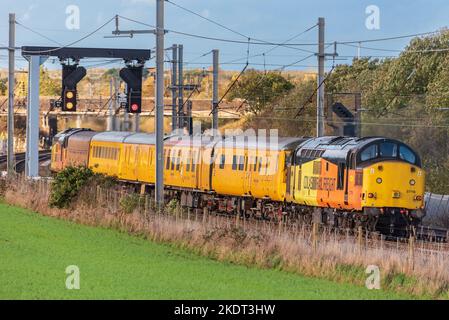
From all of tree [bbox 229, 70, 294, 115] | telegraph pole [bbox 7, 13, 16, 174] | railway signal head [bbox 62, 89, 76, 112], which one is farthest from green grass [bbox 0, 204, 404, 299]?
tree [bbox 229, 70, 294, 115]

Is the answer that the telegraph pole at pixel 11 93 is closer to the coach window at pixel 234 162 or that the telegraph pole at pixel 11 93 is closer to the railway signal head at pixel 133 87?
the railway signal head at pixel 133 87

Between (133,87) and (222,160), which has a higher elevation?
(133,87)

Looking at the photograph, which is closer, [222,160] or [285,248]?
[285,248]

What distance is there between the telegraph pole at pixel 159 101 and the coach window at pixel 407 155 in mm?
7374

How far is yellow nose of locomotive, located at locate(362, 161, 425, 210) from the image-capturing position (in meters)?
32.4

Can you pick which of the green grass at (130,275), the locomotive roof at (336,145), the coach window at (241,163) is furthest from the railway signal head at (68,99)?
the green grass at (130,275)

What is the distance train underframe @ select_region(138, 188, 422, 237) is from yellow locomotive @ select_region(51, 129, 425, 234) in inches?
1.1

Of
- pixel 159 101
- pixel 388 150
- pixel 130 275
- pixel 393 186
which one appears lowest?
pixel 130 275

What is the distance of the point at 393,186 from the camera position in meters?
32.8

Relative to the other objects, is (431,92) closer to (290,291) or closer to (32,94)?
(32,94)

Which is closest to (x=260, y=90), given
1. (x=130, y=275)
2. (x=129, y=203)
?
(x=129, y=203)

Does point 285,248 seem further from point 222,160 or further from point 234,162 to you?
point 222,160

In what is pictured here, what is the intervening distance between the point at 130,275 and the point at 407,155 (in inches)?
539
